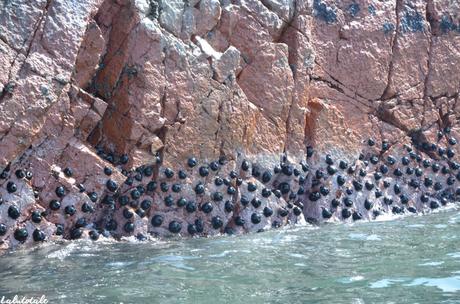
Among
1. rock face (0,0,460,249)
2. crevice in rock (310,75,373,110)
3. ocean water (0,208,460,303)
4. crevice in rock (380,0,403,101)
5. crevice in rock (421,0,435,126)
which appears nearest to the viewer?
ocean water (0,208,460,303)

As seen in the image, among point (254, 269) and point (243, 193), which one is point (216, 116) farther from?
point (254, 269)

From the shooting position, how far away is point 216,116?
937 centimetres

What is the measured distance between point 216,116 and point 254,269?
10.4 feet

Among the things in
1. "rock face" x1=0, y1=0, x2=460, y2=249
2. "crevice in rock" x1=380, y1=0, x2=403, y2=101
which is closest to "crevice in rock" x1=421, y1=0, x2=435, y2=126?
"rock face" x1=0, y1=0, x2=460, y2=249

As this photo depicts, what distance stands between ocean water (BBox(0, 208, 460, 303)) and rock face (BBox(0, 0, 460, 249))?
65 centimetres

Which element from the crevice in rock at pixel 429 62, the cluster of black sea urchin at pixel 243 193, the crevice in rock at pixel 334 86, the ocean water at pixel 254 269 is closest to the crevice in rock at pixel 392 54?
the crevice in rock at pixel 334 86

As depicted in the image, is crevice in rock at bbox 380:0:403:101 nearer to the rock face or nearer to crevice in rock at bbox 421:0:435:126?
the rock face

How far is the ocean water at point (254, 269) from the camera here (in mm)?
5695

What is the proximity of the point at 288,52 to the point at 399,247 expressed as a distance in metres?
3.75

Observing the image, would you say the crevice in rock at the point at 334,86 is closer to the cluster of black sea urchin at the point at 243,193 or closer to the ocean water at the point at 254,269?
the cluster of black sea urchin at the point at 243,193

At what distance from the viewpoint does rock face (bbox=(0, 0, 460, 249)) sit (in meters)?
8.33

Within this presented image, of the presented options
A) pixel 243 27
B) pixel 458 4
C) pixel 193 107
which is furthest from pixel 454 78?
pixel 193 107

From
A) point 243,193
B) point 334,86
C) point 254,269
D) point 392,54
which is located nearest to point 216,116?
point 243,193

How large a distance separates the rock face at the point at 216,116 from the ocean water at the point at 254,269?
65cm
